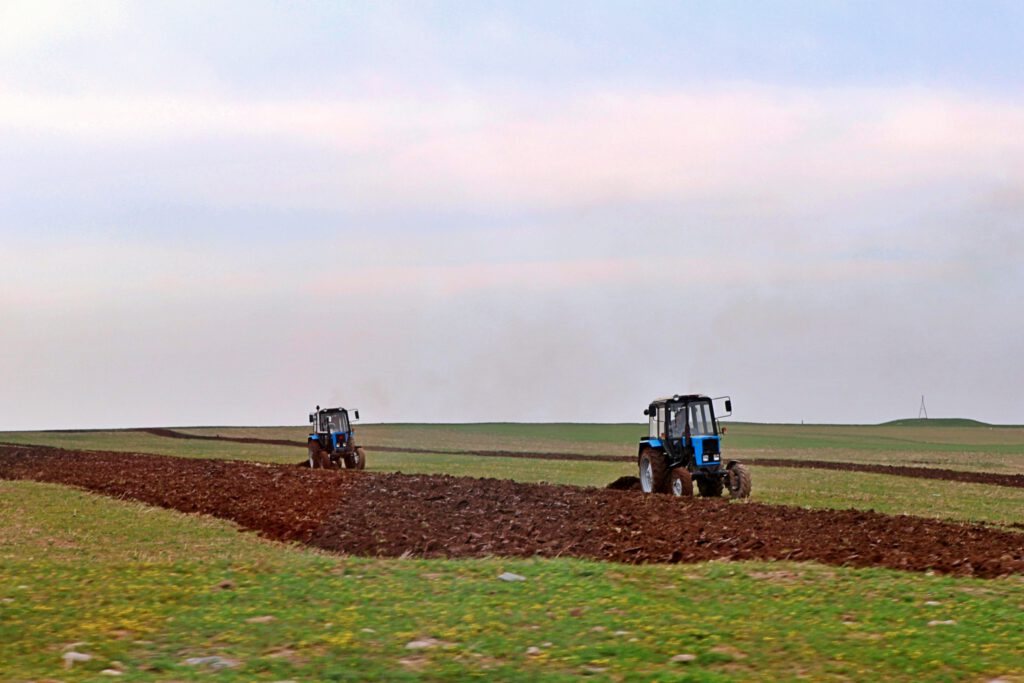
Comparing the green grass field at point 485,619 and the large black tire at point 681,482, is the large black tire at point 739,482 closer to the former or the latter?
the large black tire at point 681,482

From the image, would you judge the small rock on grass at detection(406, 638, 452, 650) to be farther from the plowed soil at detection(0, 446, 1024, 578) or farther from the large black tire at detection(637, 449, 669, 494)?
the large black tire at detection(637, 449, 669, 494)

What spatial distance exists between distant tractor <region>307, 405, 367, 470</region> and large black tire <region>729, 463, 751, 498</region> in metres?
22.7

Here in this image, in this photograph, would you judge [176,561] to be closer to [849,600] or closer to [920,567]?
[849,600]

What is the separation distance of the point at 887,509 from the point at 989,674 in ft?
69.7

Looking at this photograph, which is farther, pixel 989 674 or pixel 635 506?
pixel 635 506

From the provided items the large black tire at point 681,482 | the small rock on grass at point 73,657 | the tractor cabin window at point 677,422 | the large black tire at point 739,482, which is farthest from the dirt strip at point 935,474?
the small rock on grass at point 73,657

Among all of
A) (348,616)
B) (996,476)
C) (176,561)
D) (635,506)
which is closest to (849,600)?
(348,616)

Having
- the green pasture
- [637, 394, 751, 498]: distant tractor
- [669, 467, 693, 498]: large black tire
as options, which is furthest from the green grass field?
[637, 394, 751, 498]: distant tractor

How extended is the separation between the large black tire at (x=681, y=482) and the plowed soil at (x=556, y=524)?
1642 mm

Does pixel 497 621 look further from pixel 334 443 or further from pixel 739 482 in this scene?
pixel 334 443

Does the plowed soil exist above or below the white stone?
above

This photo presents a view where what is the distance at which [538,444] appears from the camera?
94.6 metres

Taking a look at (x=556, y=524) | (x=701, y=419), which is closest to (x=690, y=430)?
Result: (x=701, y=419)

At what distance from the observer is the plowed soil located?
18656 millimetres
